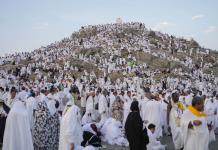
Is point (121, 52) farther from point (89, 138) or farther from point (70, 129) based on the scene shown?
point (70, 129)

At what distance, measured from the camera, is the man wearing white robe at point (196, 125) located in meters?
6.69

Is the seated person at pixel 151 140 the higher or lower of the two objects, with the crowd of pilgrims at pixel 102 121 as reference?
lower

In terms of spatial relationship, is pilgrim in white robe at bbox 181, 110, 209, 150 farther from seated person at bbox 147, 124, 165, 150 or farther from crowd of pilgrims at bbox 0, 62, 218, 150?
seated person at bbox 147, 124, 165, 150

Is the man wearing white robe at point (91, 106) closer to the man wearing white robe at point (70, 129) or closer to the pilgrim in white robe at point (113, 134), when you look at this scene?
the pilgrim in white robe at point (113, 134)

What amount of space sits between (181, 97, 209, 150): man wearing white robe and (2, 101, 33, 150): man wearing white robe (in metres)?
2.95

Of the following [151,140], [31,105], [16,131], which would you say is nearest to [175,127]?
[151,140]

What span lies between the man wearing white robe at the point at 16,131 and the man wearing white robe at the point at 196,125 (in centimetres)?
295

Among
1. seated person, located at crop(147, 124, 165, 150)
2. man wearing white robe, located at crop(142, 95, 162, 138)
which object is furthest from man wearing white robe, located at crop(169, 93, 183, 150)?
man wearing white robe, located at crop(142, 95, 162, 138)

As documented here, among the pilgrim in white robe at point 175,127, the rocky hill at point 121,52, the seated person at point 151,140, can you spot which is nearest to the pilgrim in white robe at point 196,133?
the pilgrim in white robe at point 175,127

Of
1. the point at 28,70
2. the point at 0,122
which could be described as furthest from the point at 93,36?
the point at 0,122

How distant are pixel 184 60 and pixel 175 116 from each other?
182 feet

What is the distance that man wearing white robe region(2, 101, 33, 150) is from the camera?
7254 mm

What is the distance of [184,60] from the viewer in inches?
2510

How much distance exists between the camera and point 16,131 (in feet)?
24.0
